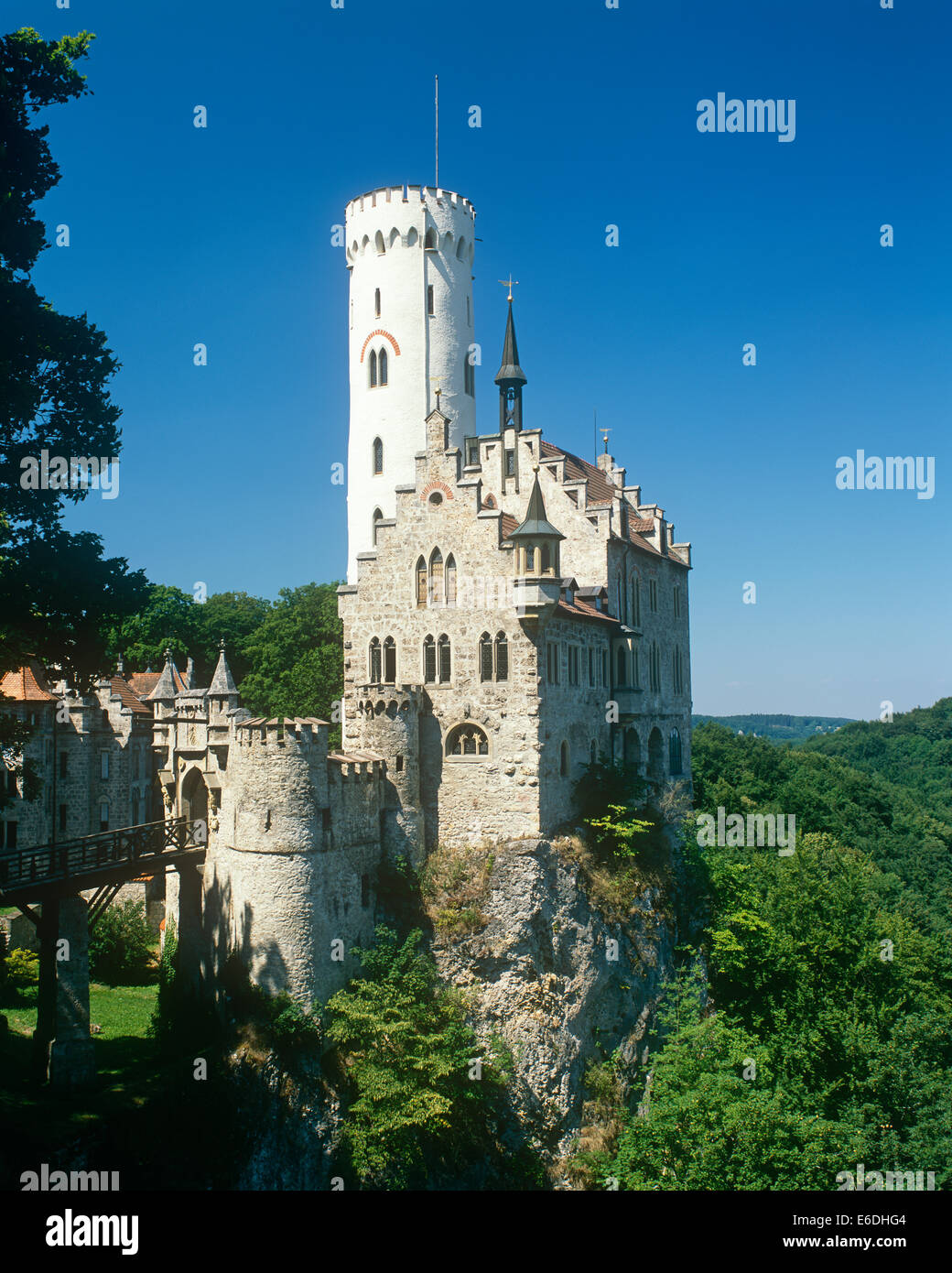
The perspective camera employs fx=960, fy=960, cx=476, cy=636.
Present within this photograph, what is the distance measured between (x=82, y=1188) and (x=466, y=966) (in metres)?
13.9

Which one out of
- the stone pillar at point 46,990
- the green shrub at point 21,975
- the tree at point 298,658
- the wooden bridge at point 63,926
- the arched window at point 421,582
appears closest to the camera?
the wooden bridge at point 63,926

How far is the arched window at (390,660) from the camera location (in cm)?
3853

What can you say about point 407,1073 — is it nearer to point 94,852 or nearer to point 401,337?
point 94,852

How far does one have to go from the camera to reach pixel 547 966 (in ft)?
113

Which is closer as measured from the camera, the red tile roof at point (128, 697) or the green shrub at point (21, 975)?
the green shrub at point (21, 975)

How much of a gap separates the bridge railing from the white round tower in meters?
17.4

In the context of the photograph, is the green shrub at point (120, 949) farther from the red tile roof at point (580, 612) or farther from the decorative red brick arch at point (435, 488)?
the red tile roof at point (580, 612)

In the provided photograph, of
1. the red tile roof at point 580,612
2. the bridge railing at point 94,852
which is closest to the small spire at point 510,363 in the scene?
the red tile roof at point 580,612

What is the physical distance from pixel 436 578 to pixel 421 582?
689 millimetres

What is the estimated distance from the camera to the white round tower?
47.7m

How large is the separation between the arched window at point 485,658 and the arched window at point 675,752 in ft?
66.3

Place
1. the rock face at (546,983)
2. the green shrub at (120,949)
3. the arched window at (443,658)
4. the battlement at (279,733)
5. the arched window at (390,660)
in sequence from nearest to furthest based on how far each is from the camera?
the battlement at (279,733) → the rock face at (546,983) → the arched window at (443,658) → the arched window at (390,660) → the green shrub at (120,949)
